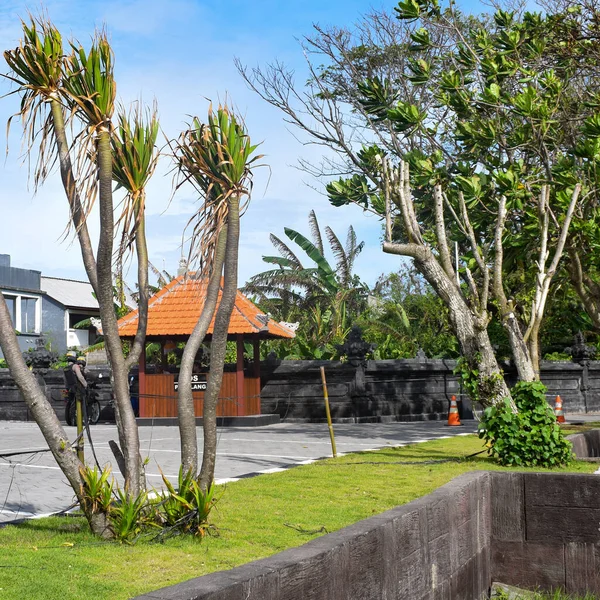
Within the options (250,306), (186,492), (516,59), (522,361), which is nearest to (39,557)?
(186,492)

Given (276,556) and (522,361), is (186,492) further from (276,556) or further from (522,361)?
(522,361)

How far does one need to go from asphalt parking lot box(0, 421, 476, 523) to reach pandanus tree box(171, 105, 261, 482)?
5.26ft

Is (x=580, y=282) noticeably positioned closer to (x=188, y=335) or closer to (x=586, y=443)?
(x=586, y=443)

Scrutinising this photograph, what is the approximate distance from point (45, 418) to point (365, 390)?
1792 centimetres

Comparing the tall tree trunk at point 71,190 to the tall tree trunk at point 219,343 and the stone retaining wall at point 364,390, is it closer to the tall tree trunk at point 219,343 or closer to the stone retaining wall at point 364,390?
the tall tree trunk at point 219,343

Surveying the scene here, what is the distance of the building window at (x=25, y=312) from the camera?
4919cm

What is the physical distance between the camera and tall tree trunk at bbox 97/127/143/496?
7.02 metres

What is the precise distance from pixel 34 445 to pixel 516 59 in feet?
38.7

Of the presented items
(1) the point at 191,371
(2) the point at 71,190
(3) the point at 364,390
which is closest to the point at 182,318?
(3) the point at 364,390

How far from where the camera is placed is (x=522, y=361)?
42.9 feet

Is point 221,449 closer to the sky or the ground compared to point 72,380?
closer to the ground

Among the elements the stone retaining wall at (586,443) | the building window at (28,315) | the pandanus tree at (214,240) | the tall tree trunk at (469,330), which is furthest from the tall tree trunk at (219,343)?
the building window at (28,315)

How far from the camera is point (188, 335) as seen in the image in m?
24.0

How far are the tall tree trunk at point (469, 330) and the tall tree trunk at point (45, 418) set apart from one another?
6.51m
